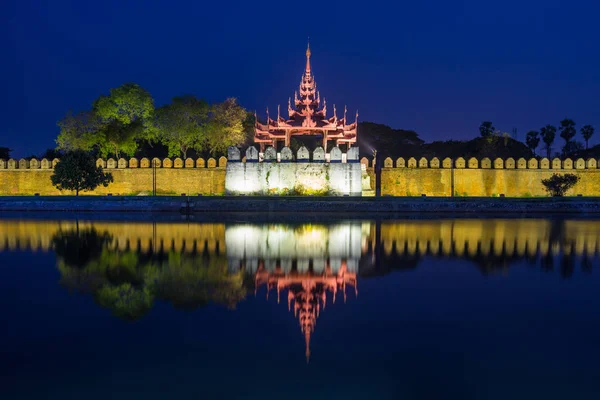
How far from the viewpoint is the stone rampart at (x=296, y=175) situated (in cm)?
2562

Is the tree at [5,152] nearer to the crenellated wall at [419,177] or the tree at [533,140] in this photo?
the crenellated wall at [419,177]

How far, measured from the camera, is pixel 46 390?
431 centimetres

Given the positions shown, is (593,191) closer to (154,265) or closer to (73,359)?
(154,265)

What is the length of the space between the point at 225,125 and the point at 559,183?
65.8ft

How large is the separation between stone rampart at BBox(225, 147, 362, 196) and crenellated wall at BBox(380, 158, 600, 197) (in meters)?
5.08

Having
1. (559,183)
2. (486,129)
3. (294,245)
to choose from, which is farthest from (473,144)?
(294,245)

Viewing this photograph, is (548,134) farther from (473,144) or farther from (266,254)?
(266,254)

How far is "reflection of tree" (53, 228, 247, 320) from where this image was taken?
703 centimetres

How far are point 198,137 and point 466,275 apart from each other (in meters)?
26.5

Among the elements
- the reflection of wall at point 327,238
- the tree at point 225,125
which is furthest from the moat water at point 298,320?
the tree at point 225,125

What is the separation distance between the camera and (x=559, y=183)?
27875mm

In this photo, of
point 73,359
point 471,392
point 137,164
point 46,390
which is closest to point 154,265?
point 73,359

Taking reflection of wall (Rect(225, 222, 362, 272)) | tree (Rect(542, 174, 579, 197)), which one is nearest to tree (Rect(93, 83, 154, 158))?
reflection of wall (Rect(225, 222, 362, 272))

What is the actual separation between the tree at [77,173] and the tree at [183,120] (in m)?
6.49
